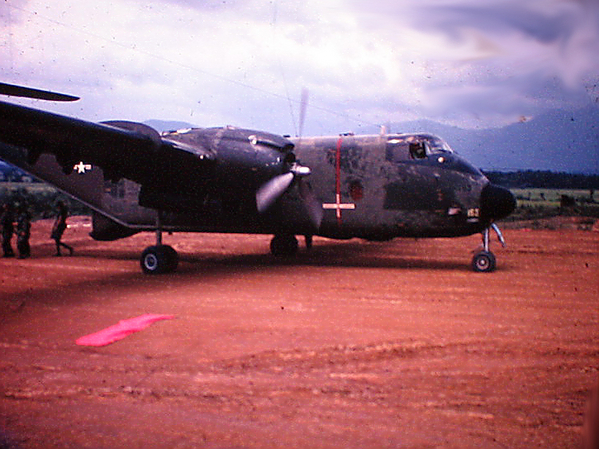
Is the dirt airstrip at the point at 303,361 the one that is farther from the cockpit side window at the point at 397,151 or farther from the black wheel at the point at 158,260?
the cockpit side window at the point at 397,151

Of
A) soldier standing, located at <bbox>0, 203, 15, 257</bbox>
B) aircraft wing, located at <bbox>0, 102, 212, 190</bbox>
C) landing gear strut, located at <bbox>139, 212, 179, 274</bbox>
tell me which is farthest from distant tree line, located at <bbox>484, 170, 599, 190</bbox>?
soldier standing, located at <bbox>0, 203, 15, 257</bbox>

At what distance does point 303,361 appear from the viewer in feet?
17.1

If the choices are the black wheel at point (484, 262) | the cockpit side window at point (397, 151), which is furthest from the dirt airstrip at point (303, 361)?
the cockpit side window at point (397, 151)

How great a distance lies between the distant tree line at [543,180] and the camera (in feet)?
80.4

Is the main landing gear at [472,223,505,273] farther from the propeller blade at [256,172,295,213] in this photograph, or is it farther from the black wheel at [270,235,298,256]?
the black wheel at [270,235,298,256]

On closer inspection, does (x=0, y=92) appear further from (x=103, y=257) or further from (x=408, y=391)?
(x=103, y=257)

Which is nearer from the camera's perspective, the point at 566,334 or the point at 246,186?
the point at 566,334

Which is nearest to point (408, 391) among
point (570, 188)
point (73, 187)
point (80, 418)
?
point (80, 418)

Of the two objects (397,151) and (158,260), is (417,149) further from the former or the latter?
(158,260)

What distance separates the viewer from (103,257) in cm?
1435

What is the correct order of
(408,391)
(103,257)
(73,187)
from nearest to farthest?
(408,391), (73,187), (103,257)

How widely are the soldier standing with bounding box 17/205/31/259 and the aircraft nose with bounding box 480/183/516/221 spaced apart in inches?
446

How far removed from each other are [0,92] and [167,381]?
4.02 m

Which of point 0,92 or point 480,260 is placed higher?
point 0,92
